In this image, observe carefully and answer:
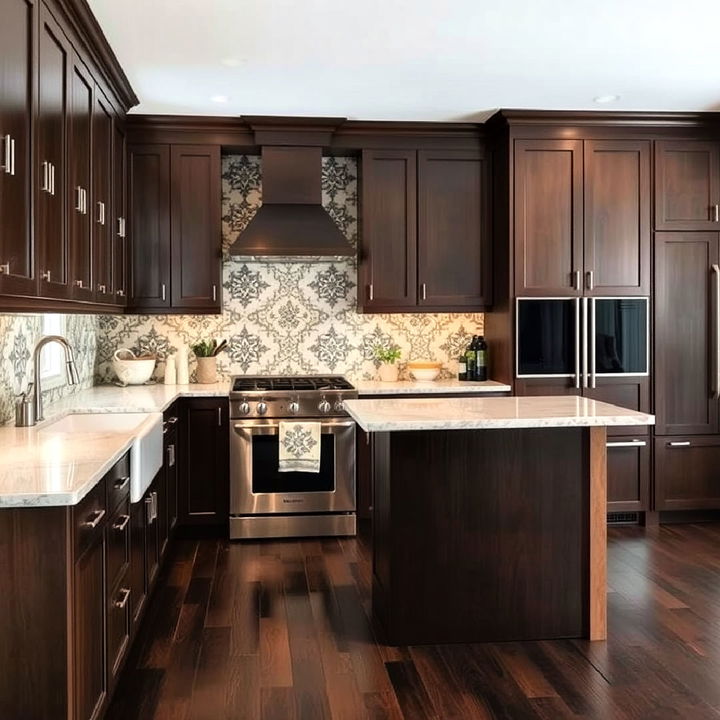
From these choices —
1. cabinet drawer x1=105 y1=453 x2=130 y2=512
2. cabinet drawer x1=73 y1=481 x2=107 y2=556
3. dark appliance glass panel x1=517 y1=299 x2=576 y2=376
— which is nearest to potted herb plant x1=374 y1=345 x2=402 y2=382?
dark appliance glass panel x1=517 y1=299 x2=576 y2=376

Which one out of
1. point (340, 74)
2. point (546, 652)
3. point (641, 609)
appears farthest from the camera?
point (340, 74)

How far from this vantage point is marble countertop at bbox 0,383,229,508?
Answer: 2057 mm

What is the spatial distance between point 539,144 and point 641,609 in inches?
115

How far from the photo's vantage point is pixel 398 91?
462cm

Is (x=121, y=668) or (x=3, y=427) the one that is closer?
(x=121, y=668)

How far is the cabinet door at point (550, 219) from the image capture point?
516cm

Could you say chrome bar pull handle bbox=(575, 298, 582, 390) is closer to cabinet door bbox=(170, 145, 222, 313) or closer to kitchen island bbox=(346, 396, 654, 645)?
kitchen island bbox=(346, 396, 654, 645)

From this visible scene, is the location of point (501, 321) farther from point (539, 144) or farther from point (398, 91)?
point (398, 91)

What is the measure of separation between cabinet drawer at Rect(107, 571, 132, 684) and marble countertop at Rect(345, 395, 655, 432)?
106 cm

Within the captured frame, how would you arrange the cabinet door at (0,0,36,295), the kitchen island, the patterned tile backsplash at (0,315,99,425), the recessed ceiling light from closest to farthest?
the cabinet door at (0,0,36,295) → the kitchen island → the patterned tile backsplash at (0,315,99,425) → the recessed ceiling light

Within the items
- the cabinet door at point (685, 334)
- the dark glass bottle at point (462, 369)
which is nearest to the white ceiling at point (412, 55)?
the cabinet door at point (685, 334)

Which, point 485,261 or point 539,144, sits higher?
point 539,144

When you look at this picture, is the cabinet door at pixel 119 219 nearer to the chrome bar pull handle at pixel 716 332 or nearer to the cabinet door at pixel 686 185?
the cabinet door at pixel 686 185

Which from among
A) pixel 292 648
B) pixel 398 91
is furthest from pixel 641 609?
pixel 398 91
